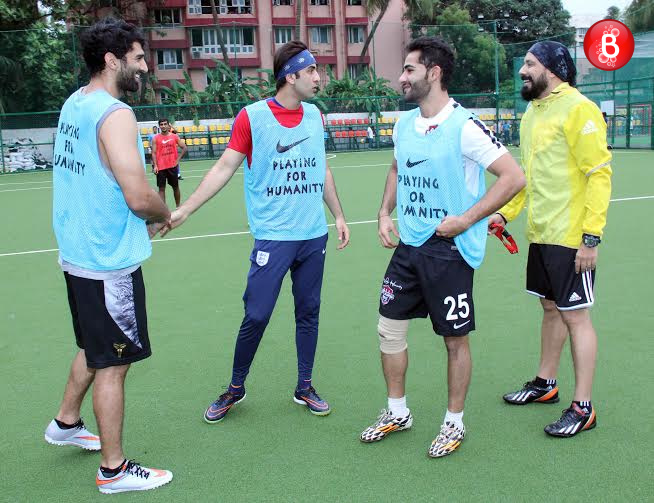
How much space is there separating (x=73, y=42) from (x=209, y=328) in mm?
27180

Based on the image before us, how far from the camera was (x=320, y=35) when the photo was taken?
48.7 metres

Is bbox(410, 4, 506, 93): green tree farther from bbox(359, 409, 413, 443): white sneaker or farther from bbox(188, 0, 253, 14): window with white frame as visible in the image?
bbox(359, 409, 413, 443): white sneaker

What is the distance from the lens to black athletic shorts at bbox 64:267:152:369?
3.14 meters

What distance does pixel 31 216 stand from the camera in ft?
42.9

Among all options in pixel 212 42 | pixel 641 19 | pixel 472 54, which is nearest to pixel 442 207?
pixel 472 54

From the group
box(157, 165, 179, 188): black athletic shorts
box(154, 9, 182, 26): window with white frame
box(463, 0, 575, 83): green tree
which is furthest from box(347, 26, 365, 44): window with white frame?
box(157, 165, 179, 188): black athletic shorts

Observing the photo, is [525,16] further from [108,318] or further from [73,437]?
[108,318]

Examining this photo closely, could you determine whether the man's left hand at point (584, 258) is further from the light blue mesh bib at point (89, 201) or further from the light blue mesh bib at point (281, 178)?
the light blue mesh bib at point (89, 201)

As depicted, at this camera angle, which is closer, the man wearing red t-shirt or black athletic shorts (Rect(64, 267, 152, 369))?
black athletic shorts (Rect(64, 267, 152, 369))

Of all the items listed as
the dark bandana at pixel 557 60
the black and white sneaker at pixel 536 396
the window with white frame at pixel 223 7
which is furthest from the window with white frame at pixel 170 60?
the black and white sneaker at pixel 536 396

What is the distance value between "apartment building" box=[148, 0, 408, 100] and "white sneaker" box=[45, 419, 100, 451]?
43.3 m

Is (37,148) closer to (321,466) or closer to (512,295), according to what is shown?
(512,295)

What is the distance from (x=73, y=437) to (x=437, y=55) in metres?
2.61

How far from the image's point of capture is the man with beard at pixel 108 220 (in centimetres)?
298
